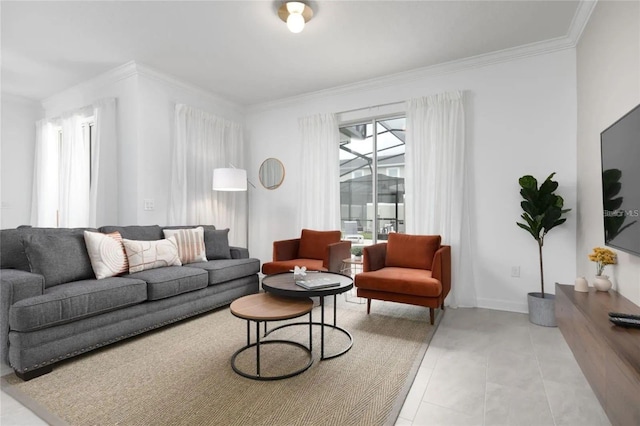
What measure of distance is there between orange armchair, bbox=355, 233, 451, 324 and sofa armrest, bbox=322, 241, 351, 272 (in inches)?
17.1

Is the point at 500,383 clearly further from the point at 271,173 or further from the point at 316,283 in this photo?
the point at 271,173

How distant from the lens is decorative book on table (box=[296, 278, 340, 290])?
2348 mm

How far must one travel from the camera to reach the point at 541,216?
3.06 metres

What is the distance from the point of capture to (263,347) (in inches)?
98.3

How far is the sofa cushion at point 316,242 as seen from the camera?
13.4 ft

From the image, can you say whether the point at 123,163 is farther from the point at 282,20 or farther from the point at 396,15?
the point at 396,15

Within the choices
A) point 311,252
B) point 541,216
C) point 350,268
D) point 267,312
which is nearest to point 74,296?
point 267,312

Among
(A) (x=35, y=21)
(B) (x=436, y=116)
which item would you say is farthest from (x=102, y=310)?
(B) (x=436, y=116)

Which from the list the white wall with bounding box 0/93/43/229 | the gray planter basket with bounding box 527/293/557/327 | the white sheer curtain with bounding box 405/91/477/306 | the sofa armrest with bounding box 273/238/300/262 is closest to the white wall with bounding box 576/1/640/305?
the gray planter basket with bounding box 527/293/557/327

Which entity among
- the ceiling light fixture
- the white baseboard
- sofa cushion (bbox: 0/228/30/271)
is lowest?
the white baseboard

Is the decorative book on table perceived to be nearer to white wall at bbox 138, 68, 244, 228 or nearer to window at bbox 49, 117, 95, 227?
white wall at bbox 138, 68, 244, 228

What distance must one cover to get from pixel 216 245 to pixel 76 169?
2244 mm

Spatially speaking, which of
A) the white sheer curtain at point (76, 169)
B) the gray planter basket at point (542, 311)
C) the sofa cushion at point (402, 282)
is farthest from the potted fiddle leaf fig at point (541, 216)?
the white sheer curtain at point (76, 169)

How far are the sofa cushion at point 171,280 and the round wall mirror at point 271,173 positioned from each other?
7.05 ft
